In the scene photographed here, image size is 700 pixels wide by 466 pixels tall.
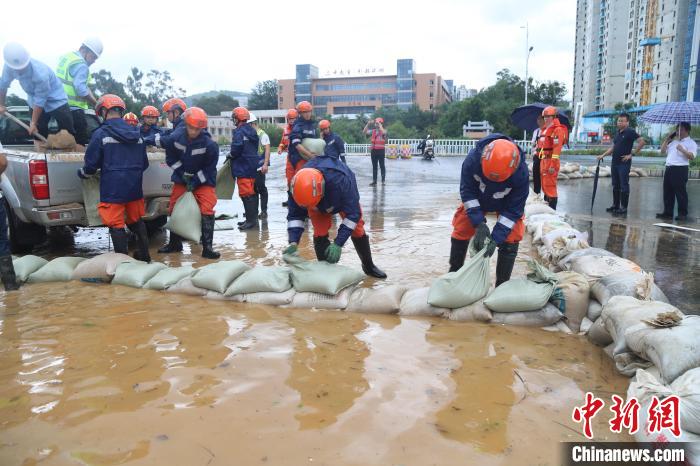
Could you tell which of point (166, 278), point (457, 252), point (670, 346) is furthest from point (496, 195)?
point (166, 278)

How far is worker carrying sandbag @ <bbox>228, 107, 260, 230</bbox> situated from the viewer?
19.3 feet

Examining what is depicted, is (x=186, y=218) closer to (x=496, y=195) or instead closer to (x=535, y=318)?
(x=496, y=195)

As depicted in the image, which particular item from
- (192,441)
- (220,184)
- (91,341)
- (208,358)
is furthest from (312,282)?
(220,184)

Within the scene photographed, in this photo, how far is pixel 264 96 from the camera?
81.8 metres

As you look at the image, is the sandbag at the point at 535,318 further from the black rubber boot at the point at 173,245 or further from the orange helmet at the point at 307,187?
the black rubber boot at the point at 173,245

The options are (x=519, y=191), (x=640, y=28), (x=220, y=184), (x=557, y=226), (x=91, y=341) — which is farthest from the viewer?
(x=640, y=28)

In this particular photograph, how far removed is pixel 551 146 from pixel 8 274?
18.9 ft

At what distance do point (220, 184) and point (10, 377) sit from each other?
400cm

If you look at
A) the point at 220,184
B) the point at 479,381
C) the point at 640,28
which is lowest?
the point at 479,381

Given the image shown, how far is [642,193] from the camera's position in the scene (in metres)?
9.63

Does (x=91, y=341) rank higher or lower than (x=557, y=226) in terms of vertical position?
lower

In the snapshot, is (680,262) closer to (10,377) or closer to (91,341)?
(91,341)

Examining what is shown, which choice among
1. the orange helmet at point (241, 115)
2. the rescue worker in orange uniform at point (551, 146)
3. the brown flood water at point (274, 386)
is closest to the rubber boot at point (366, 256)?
the brown flood water at point (274, 386)

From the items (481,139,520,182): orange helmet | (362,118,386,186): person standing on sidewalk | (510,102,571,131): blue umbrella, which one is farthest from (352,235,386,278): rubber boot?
(362,118,386,186): person standing on sidewalk
